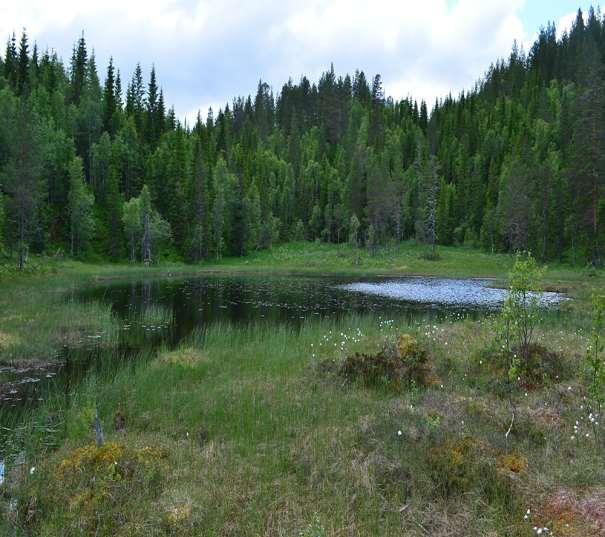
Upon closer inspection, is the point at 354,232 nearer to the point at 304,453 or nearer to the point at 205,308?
the point at 205,308

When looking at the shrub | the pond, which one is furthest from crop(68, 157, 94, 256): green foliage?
the shrub

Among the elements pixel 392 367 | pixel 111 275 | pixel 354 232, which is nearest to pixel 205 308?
pixel 392 367

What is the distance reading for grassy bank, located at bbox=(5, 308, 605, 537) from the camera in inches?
273

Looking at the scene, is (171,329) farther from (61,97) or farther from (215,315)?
(61,97)

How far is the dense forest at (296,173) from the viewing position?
68812 mm

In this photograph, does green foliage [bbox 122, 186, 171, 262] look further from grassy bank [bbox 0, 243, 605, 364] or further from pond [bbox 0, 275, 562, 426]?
pond [bbox 0, 275, 562, 426]

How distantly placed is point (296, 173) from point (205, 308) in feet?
348

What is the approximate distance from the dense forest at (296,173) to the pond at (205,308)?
20.0m

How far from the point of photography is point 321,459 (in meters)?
8.73

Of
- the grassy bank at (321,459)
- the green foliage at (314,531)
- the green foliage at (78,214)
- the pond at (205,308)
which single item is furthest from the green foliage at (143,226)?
the green foliage at (314,531)

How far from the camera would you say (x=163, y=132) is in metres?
116

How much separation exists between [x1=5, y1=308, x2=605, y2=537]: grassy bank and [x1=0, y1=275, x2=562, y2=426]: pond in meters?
3.12

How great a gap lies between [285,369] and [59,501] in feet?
27.8

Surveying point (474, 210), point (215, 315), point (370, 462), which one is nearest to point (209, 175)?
point (474, 210)
